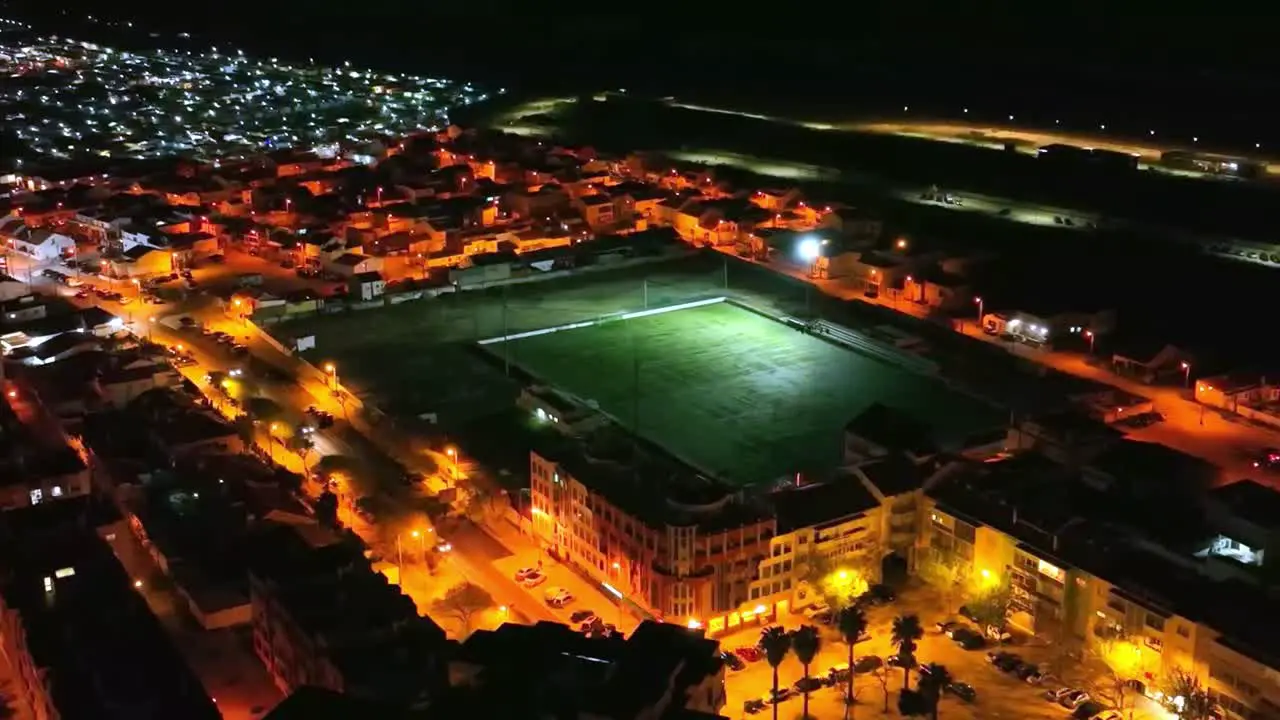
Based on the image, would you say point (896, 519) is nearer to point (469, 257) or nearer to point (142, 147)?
point (469, 257)

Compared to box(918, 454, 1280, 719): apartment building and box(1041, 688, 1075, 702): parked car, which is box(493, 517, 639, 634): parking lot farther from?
box(1041, 688, 1075, 702): parked car

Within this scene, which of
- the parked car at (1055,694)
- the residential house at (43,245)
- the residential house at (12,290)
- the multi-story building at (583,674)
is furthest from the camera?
the residential house at (43,245)

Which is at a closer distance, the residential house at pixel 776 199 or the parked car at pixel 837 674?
the parked car at pixel 837 674

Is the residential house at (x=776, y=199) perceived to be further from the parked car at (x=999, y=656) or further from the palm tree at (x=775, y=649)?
the palm tree at (x=775, y=649)

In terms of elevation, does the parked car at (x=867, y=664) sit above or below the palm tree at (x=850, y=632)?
below

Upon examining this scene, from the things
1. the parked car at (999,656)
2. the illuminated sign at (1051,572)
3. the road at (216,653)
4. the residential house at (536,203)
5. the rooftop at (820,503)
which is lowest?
the residential house at (536,203)

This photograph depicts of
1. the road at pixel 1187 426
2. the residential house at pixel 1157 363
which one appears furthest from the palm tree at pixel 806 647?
the residential house at pixel 1157 363

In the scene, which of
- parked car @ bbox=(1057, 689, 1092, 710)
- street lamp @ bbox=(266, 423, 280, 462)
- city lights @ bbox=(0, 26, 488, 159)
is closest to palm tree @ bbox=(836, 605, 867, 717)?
parked car @ bbox=(1057, 689, 1092, 710)
